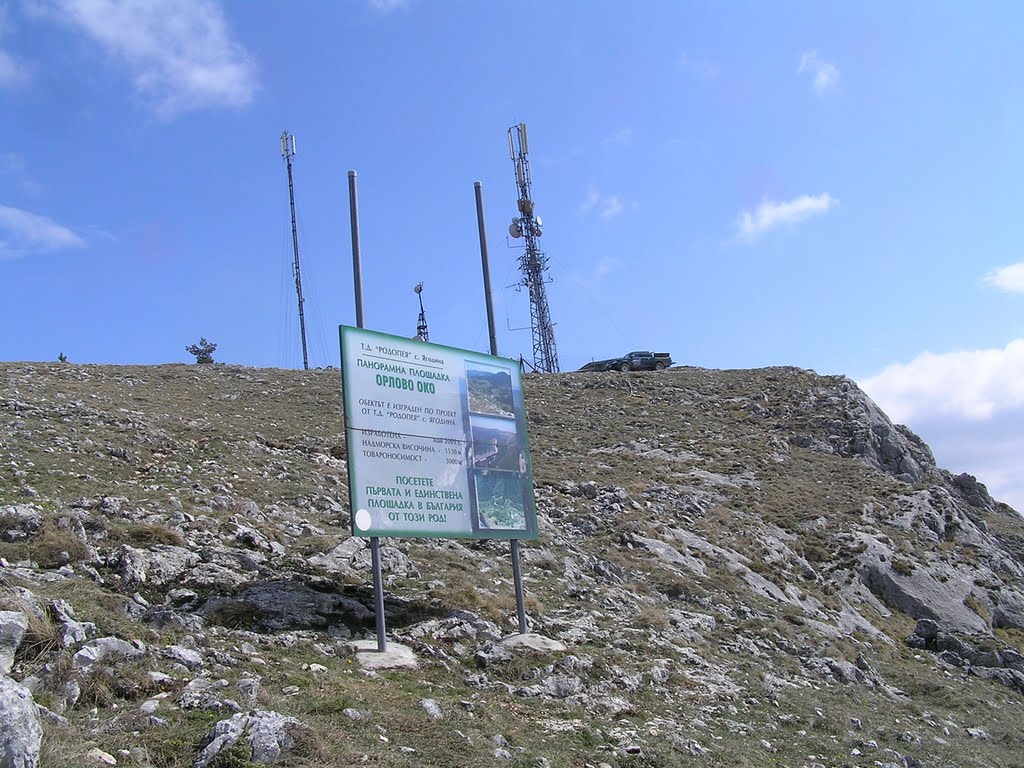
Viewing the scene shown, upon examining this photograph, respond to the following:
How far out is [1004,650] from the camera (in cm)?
1883

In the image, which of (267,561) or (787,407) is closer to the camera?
(267,561)

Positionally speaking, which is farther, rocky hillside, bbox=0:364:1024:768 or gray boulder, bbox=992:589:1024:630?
gray boulder, bbox=992:589:1024:630

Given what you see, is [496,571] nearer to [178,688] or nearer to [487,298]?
[487,298]

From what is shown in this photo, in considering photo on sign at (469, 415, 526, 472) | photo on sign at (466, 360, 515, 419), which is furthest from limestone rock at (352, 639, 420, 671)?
photo on sign at (466, 360, 515, 419)

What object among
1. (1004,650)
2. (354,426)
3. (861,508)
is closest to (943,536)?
(861,508)

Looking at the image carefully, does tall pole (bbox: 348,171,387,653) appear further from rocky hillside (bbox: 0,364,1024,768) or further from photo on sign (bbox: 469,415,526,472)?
photo on sign (bbox: 469,415,526,472)

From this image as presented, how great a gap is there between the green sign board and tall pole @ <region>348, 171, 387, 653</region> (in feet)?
1.30

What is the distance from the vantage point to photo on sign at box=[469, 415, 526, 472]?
13109 millimetres

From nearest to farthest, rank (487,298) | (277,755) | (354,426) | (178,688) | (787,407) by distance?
(277,755), (178,688), (354,426), (487,298), (787,407)

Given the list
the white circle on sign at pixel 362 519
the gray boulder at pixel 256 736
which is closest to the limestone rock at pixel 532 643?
the white circle on sign at pixel 362 519

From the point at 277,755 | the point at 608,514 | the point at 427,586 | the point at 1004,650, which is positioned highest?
the point at 608,514

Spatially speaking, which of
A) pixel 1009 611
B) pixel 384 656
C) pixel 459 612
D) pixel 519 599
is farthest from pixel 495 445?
pixel 1009 611

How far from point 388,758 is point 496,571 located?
26.3 feet

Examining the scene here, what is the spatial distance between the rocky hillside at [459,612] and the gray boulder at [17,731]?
0.02 m
